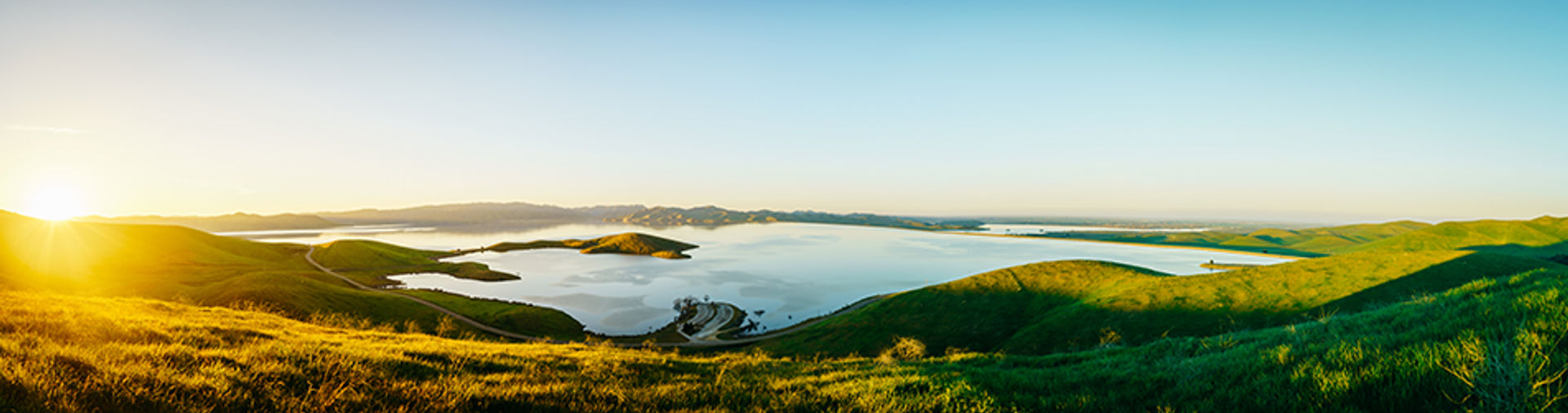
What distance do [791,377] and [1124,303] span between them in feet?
147

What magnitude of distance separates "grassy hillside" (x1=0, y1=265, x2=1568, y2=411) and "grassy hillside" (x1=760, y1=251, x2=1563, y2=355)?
90.0 feet

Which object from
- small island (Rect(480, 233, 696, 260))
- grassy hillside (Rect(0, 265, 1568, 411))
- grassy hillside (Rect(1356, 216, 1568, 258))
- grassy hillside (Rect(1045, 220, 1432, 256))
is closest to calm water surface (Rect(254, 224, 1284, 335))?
small island (Rect(480, 233, 696, 260))

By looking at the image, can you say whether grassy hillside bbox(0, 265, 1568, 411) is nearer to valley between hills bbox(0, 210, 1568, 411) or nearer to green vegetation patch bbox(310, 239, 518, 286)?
valley between hills bbox(0, 210, 1568, 411)

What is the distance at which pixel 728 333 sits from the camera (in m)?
65.4

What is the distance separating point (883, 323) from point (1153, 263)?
384 ft

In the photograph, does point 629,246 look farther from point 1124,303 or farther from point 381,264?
point 1124,303

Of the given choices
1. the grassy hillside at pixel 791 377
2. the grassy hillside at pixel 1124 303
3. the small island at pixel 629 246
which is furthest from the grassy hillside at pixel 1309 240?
the grassy hillside at pixel 791 377

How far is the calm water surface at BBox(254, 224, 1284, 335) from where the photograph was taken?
91.2 meters

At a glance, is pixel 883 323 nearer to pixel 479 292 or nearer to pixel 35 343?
pixel 35 343

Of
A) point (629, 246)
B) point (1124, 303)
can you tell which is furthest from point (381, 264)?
point (1124, 303)

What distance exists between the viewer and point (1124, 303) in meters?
42.5

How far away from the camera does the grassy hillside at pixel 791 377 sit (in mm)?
4805

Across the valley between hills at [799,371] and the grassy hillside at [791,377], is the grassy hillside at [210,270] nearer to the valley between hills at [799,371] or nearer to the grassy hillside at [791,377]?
the valley between hills at [799,371]

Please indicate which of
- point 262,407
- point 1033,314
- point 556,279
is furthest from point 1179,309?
point 556,279
